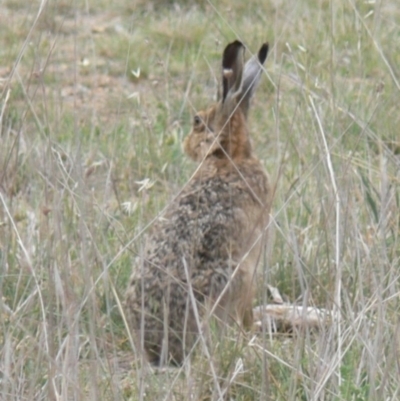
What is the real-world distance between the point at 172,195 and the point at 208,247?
69cm

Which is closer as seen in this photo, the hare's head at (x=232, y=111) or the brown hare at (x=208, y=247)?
the brown hare at (x=208, y=247)

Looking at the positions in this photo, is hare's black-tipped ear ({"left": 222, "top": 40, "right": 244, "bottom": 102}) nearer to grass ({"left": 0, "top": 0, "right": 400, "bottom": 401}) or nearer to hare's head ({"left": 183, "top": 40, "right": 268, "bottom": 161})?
hare's head ({"left": 183, "top": 40, "right": 268, "bottom": 161})

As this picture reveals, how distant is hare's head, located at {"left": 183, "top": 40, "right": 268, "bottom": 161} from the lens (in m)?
4.34

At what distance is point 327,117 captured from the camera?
5.09 m

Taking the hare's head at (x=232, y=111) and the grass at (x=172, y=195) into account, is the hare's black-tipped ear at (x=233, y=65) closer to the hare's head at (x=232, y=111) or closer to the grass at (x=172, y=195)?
the hare's head at (x=232, y=111)

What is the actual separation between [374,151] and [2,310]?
104 inches

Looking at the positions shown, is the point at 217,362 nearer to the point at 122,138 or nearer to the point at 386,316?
the point at 386,316

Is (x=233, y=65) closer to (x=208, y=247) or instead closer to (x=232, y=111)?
(x=232, y=111)

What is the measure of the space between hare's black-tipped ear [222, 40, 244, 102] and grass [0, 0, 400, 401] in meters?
0.22

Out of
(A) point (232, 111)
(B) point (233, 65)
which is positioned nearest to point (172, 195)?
(A) point (232, 111)

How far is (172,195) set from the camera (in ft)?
15.4

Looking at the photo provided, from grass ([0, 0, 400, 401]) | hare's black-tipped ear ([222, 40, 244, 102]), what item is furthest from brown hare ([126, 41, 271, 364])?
grass ([0, 0, 400, 401])

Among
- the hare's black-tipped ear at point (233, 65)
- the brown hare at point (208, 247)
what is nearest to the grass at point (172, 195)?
the brown hare at point (208, 247)

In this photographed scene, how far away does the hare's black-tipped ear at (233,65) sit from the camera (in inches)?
167
